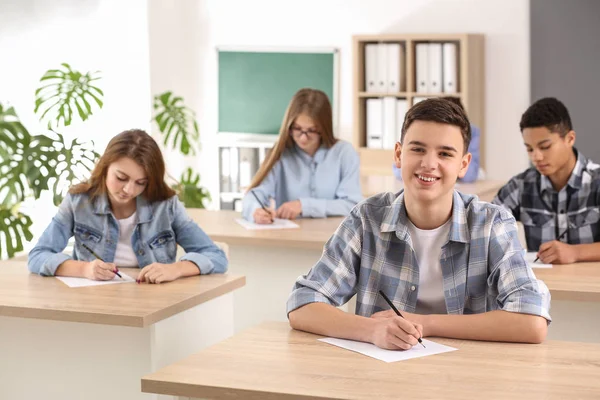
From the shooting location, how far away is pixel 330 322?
88.9 inches

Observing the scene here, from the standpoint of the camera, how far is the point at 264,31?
290 inches

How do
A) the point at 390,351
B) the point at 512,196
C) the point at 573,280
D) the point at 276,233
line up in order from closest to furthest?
the point at 390,351 < the point at 573,280 < the point at 512,196 < the point at 276,233

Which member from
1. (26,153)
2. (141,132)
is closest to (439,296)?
(141,132)

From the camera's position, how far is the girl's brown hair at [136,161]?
10.7 feet

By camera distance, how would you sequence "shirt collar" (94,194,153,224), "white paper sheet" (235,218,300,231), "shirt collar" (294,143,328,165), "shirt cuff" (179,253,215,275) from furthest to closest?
"shirt collar" (294,143,328,165)
"white paper sheet" (235,218,300,231)
"shirt collar" (94,194,153,224)
"shirt cuff" (179,253,215,275)

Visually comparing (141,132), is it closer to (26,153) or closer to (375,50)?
(26,153)

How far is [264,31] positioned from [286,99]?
581 millimetres

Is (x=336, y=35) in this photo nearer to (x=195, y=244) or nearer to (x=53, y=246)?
(x=195, y=244)

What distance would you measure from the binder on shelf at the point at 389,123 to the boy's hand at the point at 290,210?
7.79 ft

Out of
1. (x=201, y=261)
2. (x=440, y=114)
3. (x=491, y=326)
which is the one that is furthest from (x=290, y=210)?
(x=491, y=326)

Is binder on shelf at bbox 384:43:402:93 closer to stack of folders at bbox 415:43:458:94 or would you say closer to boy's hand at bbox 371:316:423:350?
stack of folders at bbox 415:43:458:94

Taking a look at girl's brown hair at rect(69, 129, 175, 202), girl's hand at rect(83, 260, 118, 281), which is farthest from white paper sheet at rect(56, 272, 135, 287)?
girl's brown hair at rect(69, 129, 175, 202)

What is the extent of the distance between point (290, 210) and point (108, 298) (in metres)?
1.75

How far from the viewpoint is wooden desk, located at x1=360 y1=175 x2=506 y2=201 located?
537 cm
